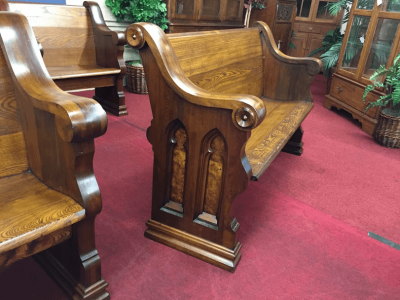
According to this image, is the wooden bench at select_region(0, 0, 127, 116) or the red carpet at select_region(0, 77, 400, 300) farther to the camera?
the wooden bench at select_region(0, 0, 127, 116)

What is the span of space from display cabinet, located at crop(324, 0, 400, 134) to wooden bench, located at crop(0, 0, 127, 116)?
245 centimetres

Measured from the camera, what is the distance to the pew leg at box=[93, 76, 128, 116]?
3311mm

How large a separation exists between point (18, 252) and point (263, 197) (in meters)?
1.50

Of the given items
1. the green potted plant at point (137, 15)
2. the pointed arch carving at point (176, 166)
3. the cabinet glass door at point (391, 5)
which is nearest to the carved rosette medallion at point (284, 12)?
the cabinet glass door at point (391, 5)

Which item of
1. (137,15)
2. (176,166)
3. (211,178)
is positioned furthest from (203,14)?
(211,178)

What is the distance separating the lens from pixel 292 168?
259cm

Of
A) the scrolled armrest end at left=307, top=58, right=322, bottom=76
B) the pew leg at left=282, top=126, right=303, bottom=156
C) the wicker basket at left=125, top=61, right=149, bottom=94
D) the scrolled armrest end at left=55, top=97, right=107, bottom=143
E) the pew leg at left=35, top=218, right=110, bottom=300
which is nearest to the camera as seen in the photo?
the scrolled armrest end at left=55, top=97, right=107, bottom=143

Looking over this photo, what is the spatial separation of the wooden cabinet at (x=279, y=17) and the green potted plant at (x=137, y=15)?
6.65 feet

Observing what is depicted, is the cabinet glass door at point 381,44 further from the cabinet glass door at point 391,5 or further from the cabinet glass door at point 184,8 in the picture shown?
the cabinet glass door at point 184,8

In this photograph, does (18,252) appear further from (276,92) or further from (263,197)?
(276,92)

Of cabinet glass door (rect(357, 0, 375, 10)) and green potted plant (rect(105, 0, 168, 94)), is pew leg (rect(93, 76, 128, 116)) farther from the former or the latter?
cabinet glass door (rect(357, 0, 375, 10))

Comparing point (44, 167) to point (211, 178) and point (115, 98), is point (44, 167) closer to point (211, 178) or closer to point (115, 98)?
point (211, 178)

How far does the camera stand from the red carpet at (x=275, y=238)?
1.44m

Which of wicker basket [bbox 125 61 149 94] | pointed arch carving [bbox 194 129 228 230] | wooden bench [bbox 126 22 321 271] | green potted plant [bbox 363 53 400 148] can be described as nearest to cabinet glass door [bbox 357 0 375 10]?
green potted plant [bbox 363 53 400 148]
